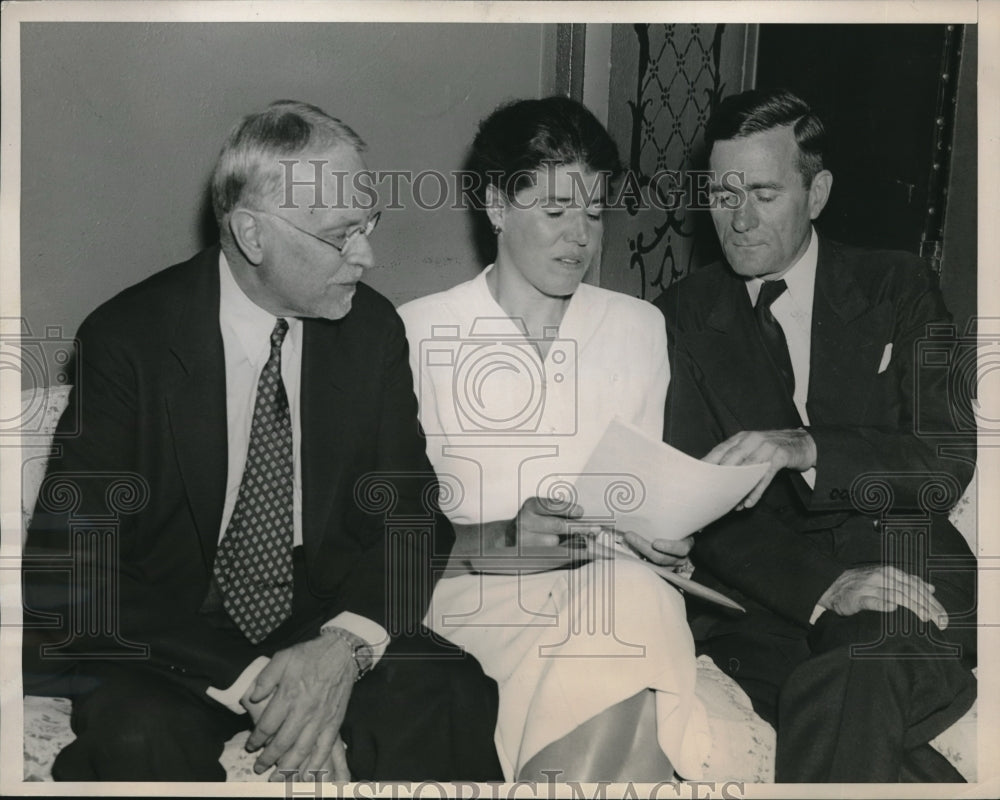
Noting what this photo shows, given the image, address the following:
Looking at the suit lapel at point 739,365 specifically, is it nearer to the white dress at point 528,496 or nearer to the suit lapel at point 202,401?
the white dress at point 528,496

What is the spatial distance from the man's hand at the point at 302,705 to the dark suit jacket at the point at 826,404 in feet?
2.62

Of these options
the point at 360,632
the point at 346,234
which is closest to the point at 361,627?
the point at 360,632

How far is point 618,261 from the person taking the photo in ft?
8.08

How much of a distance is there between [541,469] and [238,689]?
2.48 ft

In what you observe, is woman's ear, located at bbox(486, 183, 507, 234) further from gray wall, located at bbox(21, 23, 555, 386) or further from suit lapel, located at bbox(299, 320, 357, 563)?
suit lapel, located at bbox(299, 320, 357, 563)

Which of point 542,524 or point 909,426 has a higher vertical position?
point 909,426

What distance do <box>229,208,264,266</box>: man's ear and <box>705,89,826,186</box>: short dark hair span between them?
953mm

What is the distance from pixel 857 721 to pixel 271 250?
60.8 inches

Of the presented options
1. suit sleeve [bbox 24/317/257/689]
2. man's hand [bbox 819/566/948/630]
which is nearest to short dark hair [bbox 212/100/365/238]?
suit sleeve [bbox 24/317/257/689]

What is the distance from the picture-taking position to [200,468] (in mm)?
2352

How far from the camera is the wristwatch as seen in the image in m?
2.39

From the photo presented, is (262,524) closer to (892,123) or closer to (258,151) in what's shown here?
(258,151)

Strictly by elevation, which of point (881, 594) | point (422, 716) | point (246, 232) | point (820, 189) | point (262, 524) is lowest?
point (422, 716)

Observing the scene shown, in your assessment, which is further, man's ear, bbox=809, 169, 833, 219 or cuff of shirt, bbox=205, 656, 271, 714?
man's ear, bbox=809, 169, 833, 219
